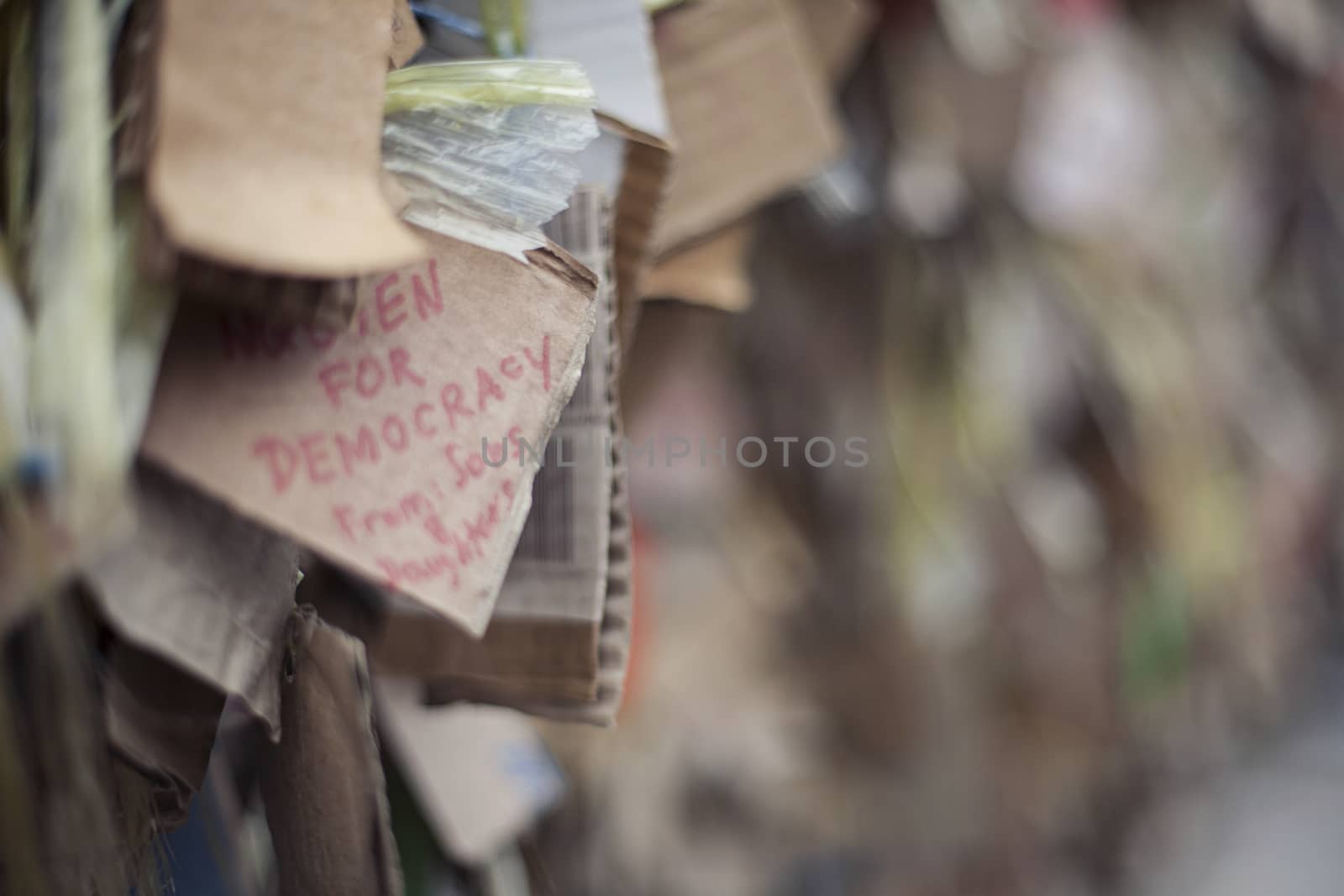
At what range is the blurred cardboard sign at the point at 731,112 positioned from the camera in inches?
16.5

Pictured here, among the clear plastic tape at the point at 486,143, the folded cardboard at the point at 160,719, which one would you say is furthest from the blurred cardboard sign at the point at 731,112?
the folded cardboard at the point at 160,719

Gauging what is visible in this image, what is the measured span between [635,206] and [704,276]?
0.08m

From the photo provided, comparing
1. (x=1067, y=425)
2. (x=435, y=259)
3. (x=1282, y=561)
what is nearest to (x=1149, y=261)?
(x=1067, y=425)

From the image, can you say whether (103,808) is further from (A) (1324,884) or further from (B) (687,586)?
(A) (1324,884)

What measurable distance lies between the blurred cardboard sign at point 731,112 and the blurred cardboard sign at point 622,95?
49mm

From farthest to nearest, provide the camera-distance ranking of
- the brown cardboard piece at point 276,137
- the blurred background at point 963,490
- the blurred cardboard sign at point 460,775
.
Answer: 1. the blurred background at point 963,490
2. the blurred cardboard sign at point 460,775
3. the brown cardboard piece at point 276,137

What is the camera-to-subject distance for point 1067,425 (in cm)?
101

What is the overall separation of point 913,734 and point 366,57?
86cm

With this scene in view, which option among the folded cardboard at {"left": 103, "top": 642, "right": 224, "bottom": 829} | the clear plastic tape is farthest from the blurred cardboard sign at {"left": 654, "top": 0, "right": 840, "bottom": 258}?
the folded cardboard at {"left": 103, "top": 642, "right": 224, "bottom": 829}

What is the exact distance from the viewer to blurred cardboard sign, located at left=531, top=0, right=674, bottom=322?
1.14 feet

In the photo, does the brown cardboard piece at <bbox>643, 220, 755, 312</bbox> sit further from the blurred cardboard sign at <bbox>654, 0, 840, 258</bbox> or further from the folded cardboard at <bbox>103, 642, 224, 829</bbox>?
the folded cardboard at <bbox>103, 642, 224, 829</bbox>

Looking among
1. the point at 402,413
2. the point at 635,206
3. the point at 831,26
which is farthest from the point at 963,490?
the point at 402,413

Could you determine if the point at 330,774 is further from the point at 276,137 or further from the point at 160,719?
the point at 276,137

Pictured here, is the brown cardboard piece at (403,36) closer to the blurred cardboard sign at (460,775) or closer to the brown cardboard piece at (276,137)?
the brown cardboard piece at (276,137)
